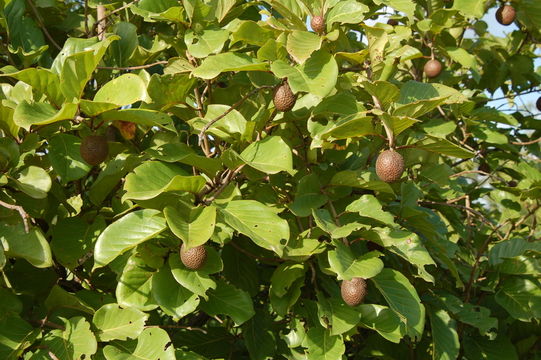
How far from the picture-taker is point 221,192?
1.59 m

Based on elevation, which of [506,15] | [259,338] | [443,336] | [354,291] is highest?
[354,291]

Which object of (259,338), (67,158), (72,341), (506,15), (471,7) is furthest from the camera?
(506,15)

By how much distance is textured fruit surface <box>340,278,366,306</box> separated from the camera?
1.56 meters

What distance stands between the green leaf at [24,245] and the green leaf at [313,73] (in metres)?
0.68

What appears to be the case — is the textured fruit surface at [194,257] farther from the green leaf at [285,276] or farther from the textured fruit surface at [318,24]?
the textured fruit surface at [318,24]

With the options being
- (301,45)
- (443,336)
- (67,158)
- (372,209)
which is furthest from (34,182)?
(443,336)

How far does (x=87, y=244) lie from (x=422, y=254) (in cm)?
86

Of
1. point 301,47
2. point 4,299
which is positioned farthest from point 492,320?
point 4,299

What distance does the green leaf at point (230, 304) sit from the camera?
5.45 ft

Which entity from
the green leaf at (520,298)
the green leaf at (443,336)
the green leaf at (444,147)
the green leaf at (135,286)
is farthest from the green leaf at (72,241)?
the green leaf at (520,298)

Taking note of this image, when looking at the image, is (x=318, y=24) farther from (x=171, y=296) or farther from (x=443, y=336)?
(x=443, y=336)

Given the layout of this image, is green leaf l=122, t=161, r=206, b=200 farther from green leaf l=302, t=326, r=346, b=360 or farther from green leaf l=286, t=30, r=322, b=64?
green leaf l=302, t=326, r=346, b=360

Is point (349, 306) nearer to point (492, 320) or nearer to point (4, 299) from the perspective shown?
point (492, 320)

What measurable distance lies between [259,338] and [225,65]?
2.77ft
